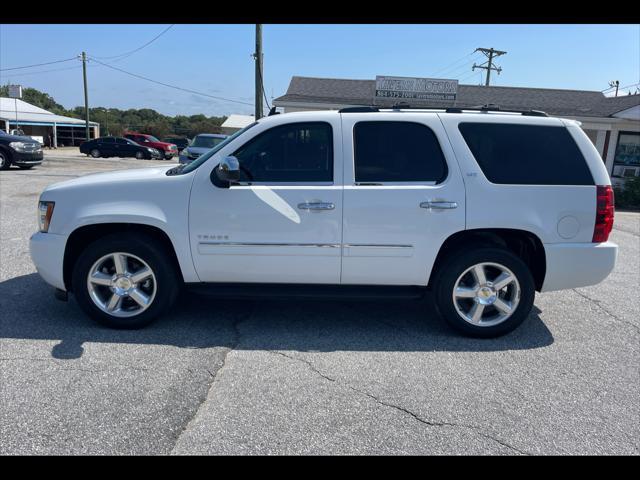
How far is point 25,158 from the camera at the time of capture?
752 inches

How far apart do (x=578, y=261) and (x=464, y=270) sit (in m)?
0.99

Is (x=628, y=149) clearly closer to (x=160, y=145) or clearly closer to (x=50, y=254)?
(x=50, y=254)

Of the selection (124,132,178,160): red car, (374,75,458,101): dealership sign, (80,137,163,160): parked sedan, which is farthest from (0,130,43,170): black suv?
(124,132,178,160): red car

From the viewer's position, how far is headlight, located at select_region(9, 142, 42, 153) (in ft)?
61.6

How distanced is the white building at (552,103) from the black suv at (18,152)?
9.96 m

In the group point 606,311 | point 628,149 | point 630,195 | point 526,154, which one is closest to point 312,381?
point 526,154

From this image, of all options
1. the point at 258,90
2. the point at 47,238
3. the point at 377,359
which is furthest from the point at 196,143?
the point at 377,359

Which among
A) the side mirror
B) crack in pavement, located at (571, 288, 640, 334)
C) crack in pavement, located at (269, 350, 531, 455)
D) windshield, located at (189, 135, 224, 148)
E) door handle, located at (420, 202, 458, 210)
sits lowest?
crack in pavement, located at (269, 350, 531, 455)

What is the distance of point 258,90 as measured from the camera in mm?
18172

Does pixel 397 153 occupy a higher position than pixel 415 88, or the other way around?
pixel 415 88

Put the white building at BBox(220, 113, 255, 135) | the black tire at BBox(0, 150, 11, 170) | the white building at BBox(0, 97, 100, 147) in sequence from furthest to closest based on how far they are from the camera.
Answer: the white building at BBox(220, 113, 255, 135) < the white building at BBox(0, 97, 100, 147) < the black tire at BBox(0, 150, 11, 170)

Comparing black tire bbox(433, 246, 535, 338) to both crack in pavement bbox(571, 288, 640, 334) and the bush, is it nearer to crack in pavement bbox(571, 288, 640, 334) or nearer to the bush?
crack in pavement bbox(571, 288, 640, 334)

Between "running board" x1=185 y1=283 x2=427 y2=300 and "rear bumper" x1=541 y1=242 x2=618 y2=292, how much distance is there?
112 cm
